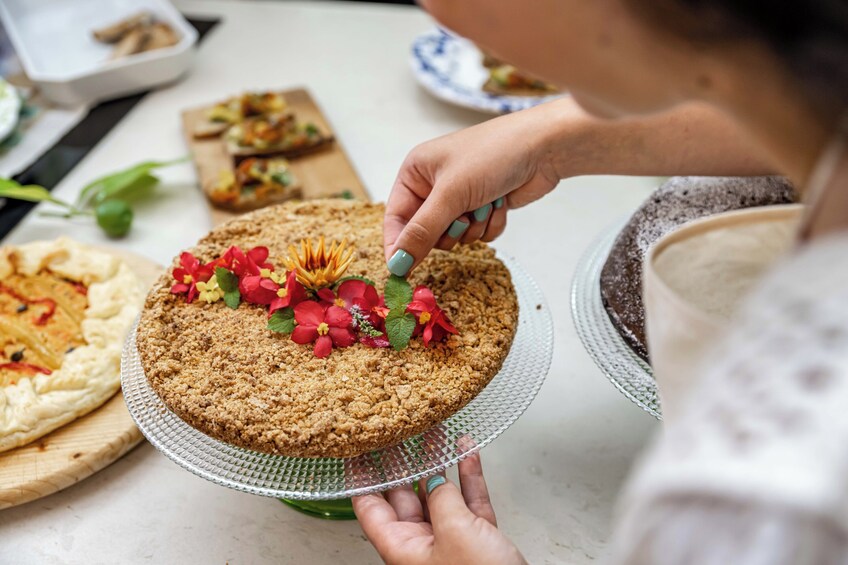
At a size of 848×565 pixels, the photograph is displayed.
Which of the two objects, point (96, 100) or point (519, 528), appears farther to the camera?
point (96, 100)

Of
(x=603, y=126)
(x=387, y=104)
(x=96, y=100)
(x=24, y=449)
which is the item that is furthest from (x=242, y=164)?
(x=603, y=126)

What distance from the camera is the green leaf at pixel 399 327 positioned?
36.4 inches

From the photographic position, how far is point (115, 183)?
161 cm

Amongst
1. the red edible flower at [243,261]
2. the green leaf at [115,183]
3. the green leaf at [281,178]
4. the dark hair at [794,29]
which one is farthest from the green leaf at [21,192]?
the dark hair at [794,29]

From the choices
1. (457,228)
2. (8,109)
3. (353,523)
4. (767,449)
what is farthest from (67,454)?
(8,109)

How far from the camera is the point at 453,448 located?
86cm

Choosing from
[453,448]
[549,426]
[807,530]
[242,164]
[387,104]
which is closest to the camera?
[807,530]

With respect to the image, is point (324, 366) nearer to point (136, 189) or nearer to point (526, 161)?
point (526, 161)

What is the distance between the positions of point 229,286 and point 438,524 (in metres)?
0.45

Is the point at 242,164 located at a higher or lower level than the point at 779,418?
lower

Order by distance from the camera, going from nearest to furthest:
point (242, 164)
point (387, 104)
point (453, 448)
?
point (453, 448), point (242, 164), point (387, 104)

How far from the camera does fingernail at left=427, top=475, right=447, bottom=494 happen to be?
839 mm

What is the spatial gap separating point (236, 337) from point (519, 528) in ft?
1.52

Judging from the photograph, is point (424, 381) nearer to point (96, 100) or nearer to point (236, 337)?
point (236, 337)
